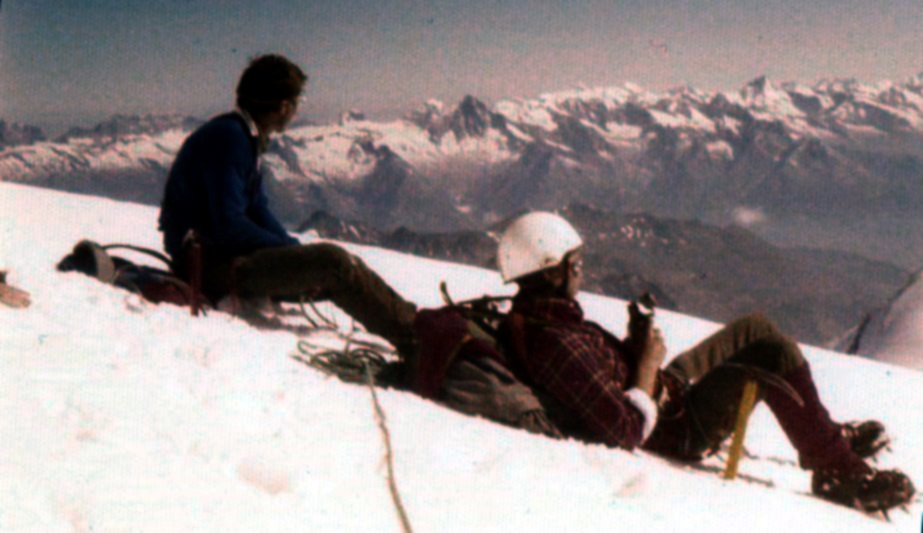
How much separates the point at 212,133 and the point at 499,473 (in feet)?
12.1

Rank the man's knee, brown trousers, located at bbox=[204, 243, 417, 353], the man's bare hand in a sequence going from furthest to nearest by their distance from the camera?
1. brown trousers, located at bbox=[204, 243, 417, 353]
2. the man's knee
3. the man's bare hand

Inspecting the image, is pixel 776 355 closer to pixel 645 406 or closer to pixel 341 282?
pixel 645 406

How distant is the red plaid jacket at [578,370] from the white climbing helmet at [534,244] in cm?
23

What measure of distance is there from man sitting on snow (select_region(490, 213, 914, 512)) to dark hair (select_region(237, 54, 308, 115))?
2.46 meters

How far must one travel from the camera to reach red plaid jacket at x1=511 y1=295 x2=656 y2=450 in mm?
3906

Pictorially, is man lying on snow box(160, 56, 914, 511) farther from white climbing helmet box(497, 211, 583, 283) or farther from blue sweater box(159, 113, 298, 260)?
blue sweater box(159, 113, 298, 260)

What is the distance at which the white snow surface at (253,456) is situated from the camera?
2275 millimetres

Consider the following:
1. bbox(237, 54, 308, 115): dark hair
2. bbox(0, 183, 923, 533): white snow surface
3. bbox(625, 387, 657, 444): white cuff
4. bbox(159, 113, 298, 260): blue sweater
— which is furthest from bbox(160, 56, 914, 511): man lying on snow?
bbox(237, 54, 308, 115): dark hair

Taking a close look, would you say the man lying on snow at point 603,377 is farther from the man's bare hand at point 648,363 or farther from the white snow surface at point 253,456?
the white snow surface at point 253,456

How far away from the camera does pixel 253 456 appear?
105 inches

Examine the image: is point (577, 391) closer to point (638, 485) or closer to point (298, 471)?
point (638, 485)

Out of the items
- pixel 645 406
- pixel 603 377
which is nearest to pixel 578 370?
pixel 603 377

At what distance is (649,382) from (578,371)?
538 millimetres

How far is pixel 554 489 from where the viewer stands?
3053mm
